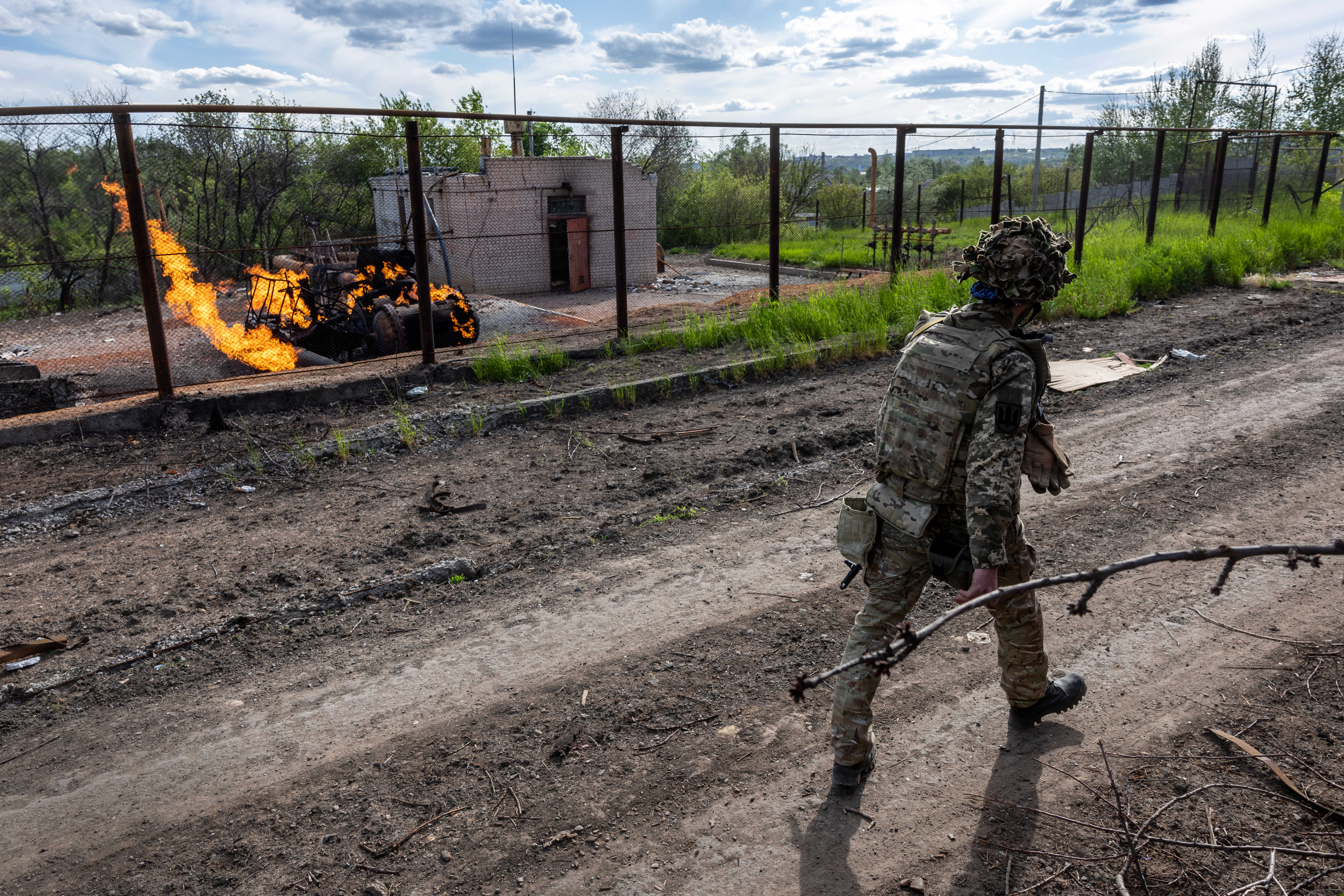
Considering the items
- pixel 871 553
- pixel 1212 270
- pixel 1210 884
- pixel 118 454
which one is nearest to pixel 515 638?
pixel 871 553

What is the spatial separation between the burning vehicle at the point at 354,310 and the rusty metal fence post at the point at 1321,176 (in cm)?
1850

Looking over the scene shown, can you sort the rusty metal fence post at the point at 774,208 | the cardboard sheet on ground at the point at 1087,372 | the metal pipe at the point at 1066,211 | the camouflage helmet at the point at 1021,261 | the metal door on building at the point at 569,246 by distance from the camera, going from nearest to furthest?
the camouflage helmet at the point at 1021,261
the cardboard sheet on ground at the point at 1087,372
the rusty metal fence post at the point at 774,208
the metal pipe at the point at 1066,211
the metal door on building at the point at 569,246

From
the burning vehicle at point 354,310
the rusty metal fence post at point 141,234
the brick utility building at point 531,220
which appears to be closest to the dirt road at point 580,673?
the rusty metal fence post at point 141,234

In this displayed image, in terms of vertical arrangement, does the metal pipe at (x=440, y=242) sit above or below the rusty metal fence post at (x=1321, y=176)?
below

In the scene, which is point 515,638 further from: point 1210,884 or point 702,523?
point 1210,884

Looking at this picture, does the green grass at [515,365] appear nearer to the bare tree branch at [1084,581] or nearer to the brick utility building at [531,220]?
the bare tree branch at [1084,581]

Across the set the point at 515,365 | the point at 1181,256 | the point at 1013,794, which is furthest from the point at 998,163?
the point at 1013,794

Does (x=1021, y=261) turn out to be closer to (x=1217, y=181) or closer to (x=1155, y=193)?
(x=1155, y=193)

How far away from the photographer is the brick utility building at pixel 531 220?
19.6 m

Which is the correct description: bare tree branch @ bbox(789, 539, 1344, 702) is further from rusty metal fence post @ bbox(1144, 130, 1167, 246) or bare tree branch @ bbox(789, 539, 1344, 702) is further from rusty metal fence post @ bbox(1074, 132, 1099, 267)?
rusty metal fence post @ bbox(1144, 130, 1167, 246)

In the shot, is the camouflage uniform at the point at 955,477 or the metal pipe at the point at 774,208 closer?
the camouflage uniform at the point at 955,477

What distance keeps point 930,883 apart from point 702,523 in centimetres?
282

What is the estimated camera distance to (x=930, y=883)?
2432 mm

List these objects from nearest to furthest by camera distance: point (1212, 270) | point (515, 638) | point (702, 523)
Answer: point (515, 638) < point (702, 523) < point (1212, 270)
